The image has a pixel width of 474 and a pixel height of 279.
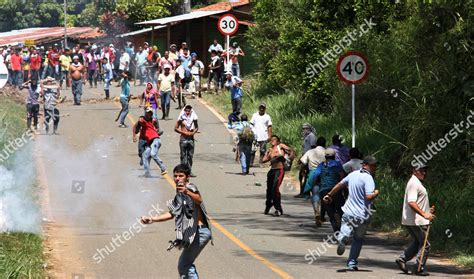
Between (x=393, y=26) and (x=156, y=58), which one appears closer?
(x=393, y=26)

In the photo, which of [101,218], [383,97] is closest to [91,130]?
[383,97]

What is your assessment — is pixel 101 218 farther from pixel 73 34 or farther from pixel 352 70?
pixel 73 34

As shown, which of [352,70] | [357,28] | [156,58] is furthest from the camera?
[156,58]

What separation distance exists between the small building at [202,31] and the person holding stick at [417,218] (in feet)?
102

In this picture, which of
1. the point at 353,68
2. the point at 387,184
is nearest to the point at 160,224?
the point at 387,184

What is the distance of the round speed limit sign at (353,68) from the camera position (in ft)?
70.9

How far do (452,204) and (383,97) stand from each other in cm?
788

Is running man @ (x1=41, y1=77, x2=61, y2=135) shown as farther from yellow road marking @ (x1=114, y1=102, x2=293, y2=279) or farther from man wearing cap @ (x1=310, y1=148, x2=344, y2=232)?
man wearing cap @ (x1=310, y1=148, x2=344, y2=232)

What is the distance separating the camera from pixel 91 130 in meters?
33.8

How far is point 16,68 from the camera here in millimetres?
46188

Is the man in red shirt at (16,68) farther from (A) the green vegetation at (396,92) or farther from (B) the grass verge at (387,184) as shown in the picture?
(A) the green vegetation at (396,92)
